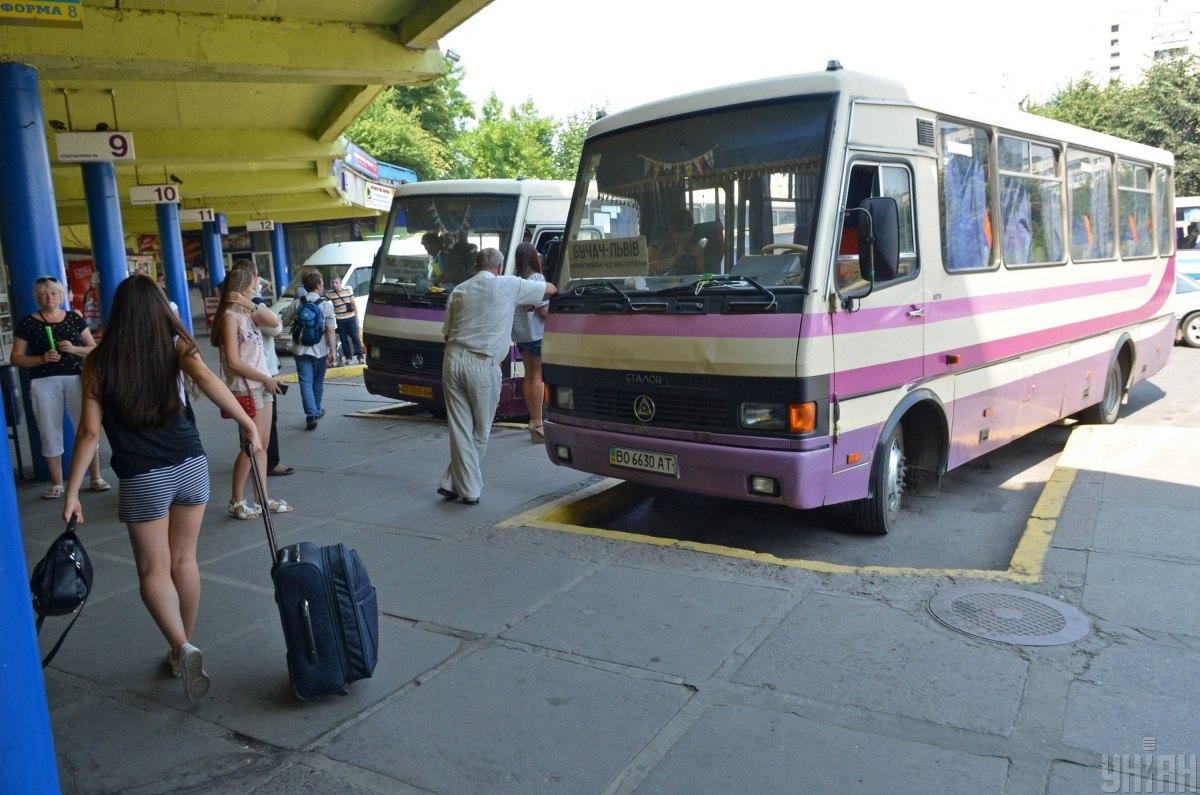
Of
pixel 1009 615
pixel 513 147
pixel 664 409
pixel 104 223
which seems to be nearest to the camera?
pixel 1009 615

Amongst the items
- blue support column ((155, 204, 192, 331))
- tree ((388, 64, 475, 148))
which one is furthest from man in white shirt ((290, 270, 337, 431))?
tree ((388, 64, 475, 148))

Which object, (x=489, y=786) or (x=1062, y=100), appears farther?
(x=1062, y=100)

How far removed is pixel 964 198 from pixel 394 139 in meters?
36.8

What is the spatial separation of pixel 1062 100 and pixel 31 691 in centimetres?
4774

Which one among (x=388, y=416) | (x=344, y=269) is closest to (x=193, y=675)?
(x=388, y=416)

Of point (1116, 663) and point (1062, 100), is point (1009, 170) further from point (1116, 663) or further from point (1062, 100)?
point (1062, 100)

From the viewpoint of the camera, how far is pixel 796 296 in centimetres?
525

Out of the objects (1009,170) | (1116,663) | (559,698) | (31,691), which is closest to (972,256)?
(1009,170)

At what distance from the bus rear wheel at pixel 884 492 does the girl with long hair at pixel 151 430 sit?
3.72 meters

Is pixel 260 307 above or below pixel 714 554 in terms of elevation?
above

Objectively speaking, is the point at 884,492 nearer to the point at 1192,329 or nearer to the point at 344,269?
the point at 1192,329

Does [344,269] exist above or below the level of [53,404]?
above

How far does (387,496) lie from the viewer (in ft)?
24.1
